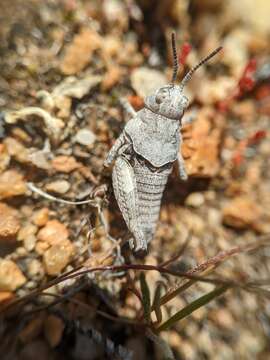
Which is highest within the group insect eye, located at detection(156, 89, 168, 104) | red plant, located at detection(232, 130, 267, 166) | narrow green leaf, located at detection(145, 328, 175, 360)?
insect eye, located at detection(156, 89, 168, 104)

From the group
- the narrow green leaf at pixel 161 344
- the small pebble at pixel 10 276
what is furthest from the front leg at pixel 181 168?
the small pebble at pixel 10 276

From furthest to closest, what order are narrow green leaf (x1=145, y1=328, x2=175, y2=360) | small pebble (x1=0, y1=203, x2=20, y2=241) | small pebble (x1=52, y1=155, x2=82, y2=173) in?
small pebble (x1=52, y1=155, x2=82, y2=173) < small pebble (x1=0, y1=203, x2=20, y2=241) < narrow green leaf (x1=145, y1=328, x2=175, y2=360)

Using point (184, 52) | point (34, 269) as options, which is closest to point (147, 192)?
point (34, 269)

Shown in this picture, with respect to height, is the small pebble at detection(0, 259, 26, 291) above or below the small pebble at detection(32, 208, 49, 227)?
below

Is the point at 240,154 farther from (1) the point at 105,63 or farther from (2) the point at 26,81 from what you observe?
(2) the point at 26,81

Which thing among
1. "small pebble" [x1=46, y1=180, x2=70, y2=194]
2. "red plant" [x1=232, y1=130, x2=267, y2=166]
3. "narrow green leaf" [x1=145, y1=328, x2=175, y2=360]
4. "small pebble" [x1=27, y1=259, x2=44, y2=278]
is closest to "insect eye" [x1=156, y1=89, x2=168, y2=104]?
"small pebble" [x1=46, y1=180, x2=70, y2=194]

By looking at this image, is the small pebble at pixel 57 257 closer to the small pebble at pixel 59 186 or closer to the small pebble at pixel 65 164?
the small pebble at pixel 59 186

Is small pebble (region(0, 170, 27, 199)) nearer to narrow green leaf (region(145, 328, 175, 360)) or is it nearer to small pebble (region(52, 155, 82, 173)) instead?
small pebble (region(52, 155, 82, 173))

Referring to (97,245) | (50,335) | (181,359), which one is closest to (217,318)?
(181,359)
